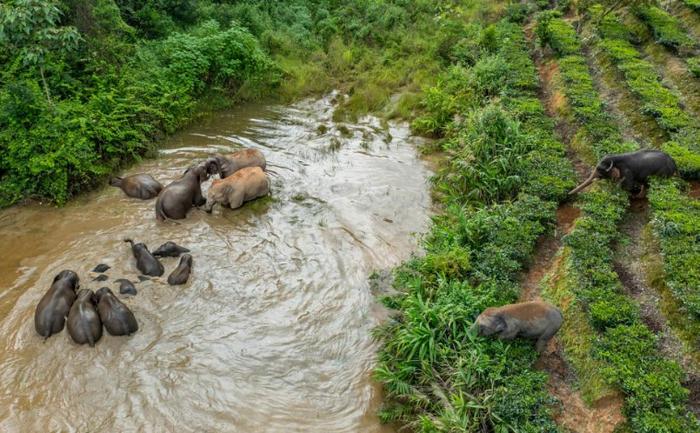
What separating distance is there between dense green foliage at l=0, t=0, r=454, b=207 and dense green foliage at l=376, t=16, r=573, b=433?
15.3 feet

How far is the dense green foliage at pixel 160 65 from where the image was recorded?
1014 cm

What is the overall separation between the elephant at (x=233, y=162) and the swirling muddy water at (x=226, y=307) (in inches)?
25.4

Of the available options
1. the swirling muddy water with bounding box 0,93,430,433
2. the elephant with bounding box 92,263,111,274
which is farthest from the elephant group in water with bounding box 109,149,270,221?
the elephant with bounding box 92,263,111,274

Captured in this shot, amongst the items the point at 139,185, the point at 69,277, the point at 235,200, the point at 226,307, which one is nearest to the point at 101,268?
the point at 69,277

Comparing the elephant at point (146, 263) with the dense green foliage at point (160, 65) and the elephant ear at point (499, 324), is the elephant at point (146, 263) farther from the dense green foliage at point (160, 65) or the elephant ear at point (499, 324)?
the elephant ear at point (499, 324)

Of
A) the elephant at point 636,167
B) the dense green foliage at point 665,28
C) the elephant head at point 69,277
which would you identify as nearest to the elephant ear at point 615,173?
the elephant at point 636,167

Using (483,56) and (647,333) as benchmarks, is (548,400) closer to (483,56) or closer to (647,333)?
(647,333)

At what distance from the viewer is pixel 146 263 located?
826 cm

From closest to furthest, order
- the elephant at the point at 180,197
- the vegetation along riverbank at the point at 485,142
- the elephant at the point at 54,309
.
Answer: the vegetation along riverbank at the point at 485,142
the elephant at the point at 54,309
the elephant at the point at 180,197

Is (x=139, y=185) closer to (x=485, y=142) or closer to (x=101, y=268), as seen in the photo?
(x=101, y=268)

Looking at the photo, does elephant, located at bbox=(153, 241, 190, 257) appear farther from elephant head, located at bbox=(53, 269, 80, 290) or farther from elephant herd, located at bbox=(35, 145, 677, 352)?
elephant head, located at bbox=(53, 269, 80, 290)

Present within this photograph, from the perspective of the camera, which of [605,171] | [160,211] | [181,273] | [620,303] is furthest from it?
[160,211]

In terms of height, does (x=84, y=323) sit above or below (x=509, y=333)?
below

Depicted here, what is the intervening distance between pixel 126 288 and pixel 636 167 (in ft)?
31.5
